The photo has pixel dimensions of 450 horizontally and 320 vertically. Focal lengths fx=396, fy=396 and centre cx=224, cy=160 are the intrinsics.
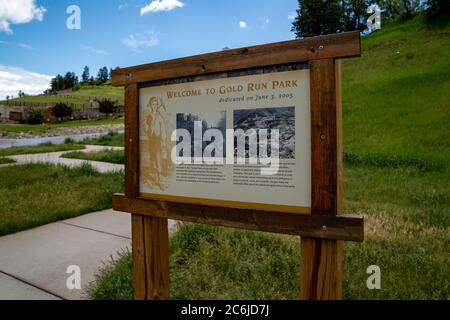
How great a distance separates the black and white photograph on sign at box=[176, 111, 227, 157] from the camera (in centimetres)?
248

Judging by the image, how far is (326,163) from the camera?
84.6 inches

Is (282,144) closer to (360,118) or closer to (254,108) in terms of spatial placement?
(254,108)

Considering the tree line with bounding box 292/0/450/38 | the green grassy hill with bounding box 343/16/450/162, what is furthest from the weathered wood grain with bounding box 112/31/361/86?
the tree line with bounding box 292/0/450/38

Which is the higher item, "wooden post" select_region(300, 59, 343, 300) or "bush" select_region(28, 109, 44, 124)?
"bush" select_region(28, 109, 44, 124)

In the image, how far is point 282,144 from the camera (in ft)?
7.45

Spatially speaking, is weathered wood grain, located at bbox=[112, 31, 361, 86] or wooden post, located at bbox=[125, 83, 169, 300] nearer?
weathered wood grain, located at bbox=[112, 31, 361, 86]

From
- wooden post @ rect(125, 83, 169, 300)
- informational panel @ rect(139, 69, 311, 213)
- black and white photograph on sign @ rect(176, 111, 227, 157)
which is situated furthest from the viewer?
wooden post @ rect(125, 83, 169, 300)

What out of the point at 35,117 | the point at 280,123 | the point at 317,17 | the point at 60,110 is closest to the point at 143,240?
the point at 280,123

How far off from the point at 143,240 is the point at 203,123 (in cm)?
101

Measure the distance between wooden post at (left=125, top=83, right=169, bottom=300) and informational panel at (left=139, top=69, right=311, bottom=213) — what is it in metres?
0.06

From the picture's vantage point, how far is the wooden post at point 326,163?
6.99 ft

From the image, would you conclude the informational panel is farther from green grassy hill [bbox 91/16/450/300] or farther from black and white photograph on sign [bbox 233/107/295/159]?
green grassy hill [bbox 91/16/450/300]

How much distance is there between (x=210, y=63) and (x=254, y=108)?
0.44 meters

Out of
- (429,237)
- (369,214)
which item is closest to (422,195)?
(369,214)
